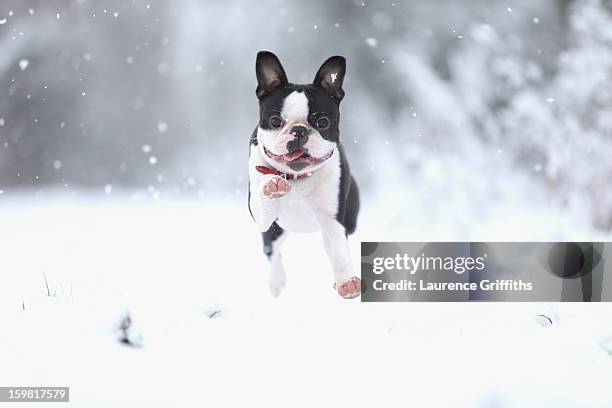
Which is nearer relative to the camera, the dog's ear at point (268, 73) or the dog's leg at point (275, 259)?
the dog's ear at point (268, 73)

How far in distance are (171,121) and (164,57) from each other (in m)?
0.37

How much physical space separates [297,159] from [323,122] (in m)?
0.12

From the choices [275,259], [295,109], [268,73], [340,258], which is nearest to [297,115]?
[295,109]

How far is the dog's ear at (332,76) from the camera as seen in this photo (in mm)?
1510

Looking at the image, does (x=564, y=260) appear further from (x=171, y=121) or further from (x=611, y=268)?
(x=171, y=121)

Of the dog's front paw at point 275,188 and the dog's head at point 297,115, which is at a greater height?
the dog's head at point 297,115

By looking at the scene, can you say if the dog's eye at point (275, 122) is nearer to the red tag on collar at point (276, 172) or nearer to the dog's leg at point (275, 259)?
the red tag on collar at point (276, 172)

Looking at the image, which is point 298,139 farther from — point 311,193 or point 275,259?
point 275,259

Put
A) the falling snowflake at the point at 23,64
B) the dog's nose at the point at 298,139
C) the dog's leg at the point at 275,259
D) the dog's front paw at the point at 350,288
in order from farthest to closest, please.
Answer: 1. the falling snowflake at the point at 23,64
2. the dog's leg at the point at 275,259
3. the dog's front paw at the point at 350,288
4. the dog's nose at the point at 298,139

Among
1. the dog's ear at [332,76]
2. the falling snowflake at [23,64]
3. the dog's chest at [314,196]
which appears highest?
the falling snowflake at [23,64]

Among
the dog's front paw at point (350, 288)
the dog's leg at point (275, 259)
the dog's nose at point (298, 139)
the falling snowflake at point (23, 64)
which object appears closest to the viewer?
the dog's nose at point (298, 139)

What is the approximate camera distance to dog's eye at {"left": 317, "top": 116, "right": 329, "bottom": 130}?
1485 mm

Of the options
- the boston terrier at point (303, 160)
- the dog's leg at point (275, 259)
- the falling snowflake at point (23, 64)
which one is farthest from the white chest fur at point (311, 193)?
the falling snowflake at point (23, 64)

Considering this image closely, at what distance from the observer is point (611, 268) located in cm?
172
